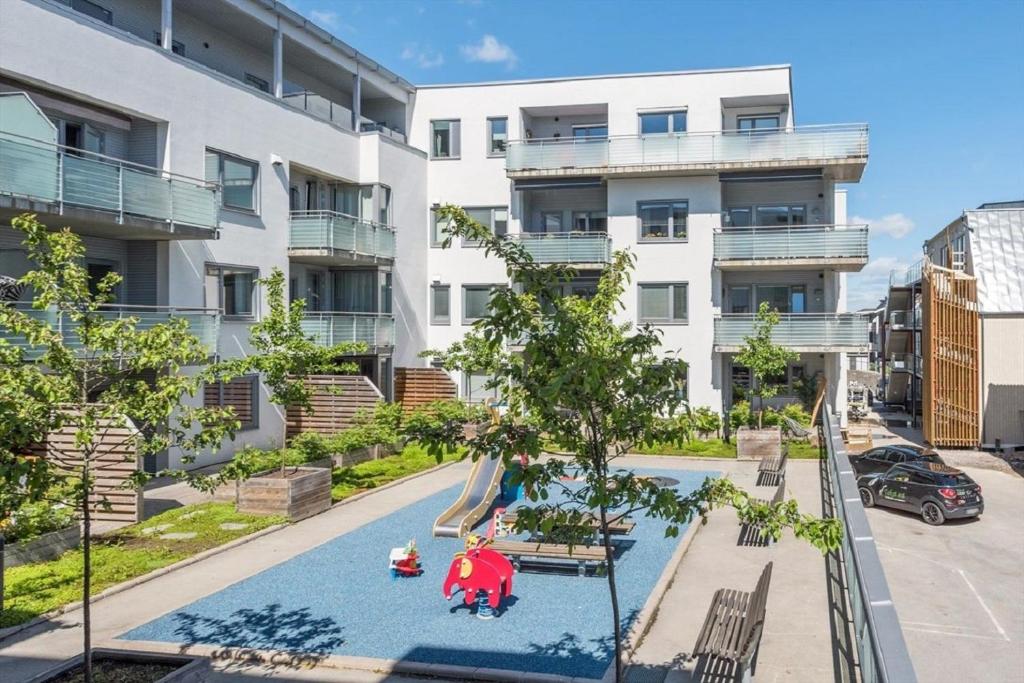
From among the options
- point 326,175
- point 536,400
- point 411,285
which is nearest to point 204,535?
point 536,400

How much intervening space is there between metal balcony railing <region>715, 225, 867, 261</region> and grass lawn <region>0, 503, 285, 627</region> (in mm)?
A: 20396

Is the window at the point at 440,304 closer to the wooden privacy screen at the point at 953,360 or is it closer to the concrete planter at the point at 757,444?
the concrete planter at the point at 757,444

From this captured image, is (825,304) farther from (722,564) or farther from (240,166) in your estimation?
(240,166)

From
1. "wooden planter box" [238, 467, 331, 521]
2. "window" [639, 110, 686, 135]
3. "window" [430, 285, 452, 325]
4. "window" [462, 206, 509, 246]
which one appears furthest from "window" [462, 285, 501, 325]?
"wooden planter box" [238, 467, 331, 521]

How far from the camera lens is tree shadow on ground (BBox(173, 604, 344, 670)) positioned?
1026 cm

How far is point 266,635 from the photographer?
36.3ft

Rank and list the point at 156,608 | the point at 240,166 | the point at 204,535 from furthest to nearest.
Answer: the point at 240,166 → the point at 204,535 → the point at 156,608

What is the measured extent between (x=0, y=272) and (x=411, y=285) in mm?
Answer: 17003

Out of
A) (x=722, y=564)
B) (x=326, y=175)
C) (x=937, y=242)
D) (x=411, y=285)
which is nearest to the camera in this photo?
(x=722, y=564)

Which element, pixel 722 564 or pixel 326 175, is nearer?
pixel 722 564

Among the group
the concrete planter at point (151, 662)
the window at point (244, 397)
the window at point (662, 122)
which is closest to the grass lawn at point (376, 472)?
the window at point (244, 397)

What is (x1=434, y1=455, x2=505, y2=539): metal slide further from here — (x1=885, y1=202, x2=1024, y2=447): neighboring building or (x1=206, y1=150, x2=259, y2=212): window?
(x1=885, y1=202, x2=1024, y2=447): neighboring building

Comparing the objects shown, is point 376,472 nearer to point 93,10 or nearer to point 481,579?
point 481,579

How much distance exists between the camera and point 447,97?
34.9 metres
